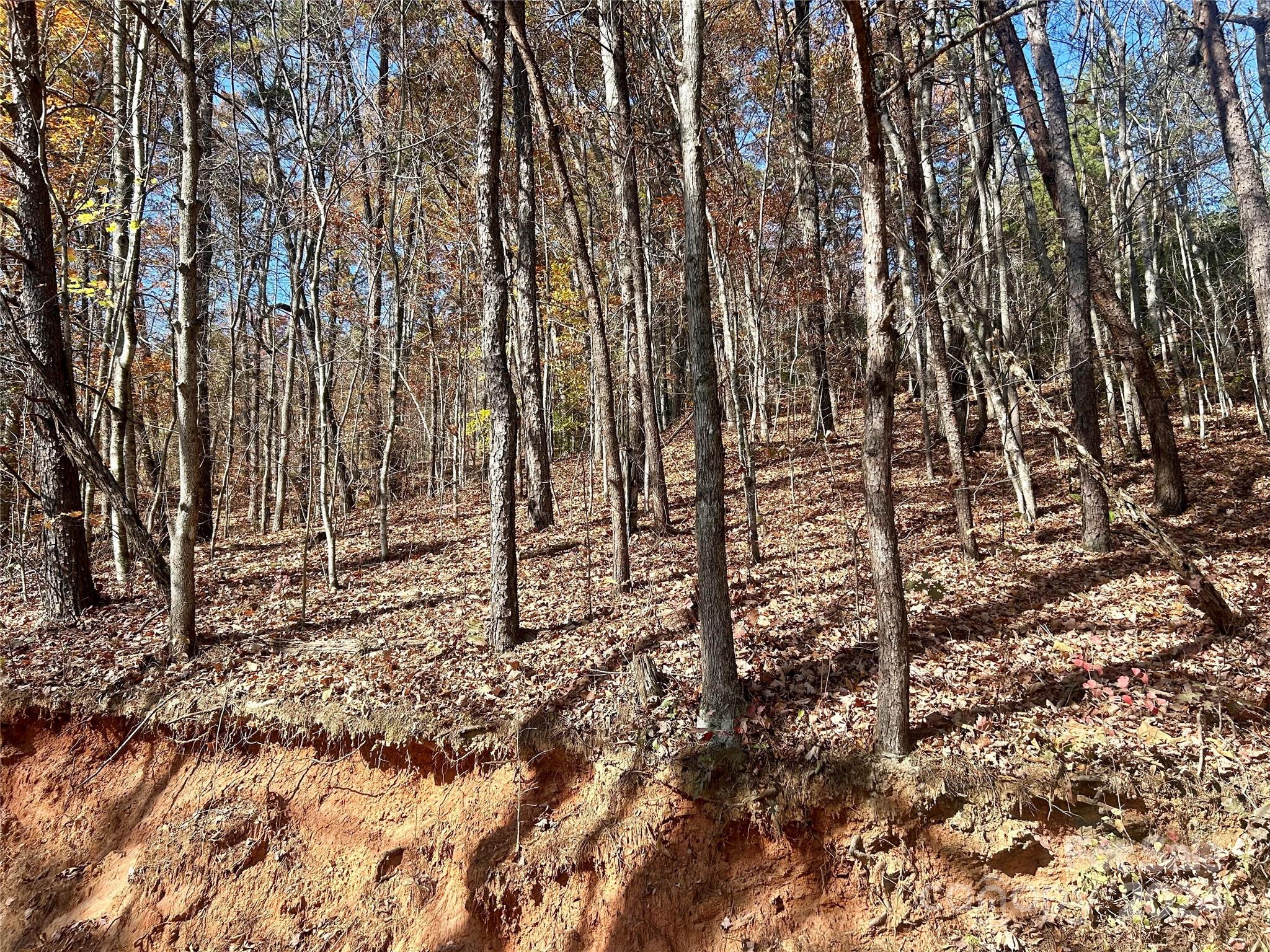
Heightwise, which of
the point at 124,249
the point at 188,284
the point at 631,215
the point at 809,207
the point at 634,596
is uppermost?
the point at 809,207

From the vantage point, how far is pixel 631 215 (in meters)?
8.92

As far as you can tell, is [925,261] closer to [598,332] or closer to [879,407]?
[598,332]

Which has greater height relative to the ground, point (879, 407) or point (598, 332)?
point (598, 332)

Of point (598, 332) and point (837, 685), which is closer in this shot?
point (837, 685)

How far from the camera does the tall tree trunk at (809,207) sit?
12.3m

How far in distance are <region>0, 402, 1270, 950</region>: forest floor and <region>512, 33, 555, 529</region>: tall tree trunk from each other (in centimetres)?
245

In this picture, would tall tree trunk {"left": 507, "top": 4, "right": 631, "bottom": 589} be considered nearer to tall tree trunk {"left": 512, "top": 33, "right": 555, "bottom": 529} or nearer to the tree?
tall tree trunk {"left": 512, "top": 33, "right": 555, "bottom": 529}

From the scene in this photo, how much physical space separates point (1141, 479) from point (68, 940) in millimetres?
15501

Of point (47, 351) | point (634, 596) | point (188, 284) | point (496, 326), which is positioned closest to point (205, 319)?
point (47, 351)

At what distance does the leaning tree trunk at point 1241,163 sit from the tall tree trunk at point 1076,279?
138cm

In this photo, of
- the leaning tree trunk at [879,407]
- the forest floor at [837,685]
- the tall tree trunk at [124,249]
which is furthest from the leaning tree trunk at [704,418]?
the tall tree trunk at [124,249]

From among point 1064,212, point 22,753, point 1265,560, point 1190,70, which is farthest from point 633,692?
point 1190,70

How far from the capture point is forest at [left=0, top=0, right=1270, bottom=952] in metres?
4.60

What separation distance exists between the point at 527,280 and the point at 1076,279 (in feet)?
26.2
